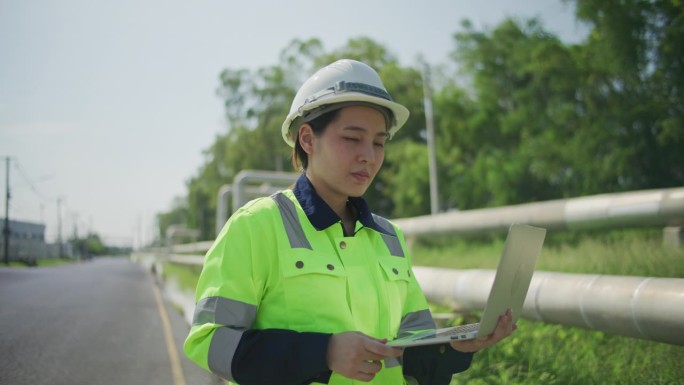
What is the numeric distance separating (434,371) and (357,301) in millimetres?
475

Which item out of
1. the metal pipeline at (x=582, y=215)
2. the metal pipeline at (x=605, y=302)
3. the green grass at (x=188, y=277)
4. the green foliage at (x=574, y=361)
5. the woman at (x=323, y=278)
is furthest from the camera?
the green grass at (x=188, y=277)

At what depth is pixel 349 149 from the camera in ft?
6.37

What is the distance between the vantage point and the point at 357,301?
186 cm

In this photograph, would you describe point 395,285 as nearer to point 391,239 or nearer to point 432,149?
point 391,239

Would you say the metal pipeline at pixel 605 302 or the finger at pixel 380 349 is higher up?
the finger at pixel 380 349

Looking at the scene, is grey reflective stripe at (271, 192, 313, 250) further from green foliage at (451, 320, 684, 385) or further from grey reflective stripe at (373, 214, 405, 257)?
green foliage at (451, 320, 684, 385)

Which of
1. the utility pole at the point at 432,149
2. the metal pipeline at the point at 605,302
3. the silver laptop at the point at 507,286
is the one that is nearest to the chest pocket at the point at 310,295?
the silver laptop at the point at 507,286

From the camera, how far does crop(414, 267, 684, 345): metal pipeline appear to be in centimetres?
259

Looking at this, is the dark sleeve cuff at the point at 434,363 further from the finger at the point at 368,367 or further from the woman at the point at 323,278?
the finger at the point at 368,367

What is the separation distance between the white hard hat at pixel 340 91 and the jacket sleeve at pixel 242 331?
1.55 ft

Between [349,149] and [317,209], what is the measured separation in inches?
9.3

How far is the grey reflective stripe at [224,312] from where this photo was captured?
5.47 feet

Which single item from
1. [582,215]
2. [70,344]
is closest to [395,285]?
[70,344]

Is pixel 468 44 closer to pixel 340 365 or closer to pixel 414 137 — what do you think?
pixel 414 137
